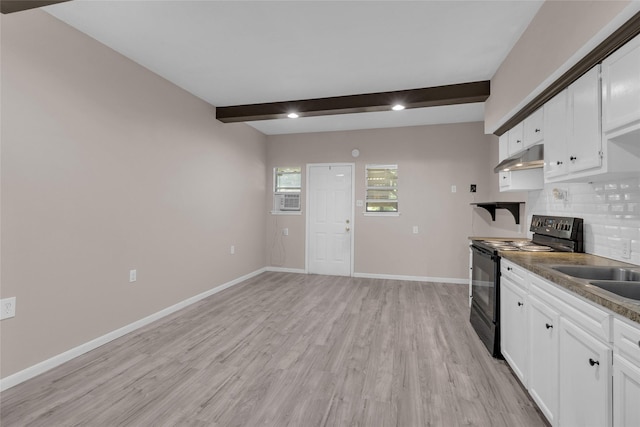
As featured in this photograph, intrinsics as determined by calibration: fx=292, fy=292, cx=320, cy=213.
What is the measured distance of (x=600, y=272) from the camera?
1720 millimetres

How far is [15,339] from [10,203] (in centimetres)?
96

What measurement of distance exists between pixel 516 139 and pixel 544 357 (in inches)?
82.5

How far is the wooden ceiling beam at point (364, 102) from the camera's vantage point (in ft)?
10.9

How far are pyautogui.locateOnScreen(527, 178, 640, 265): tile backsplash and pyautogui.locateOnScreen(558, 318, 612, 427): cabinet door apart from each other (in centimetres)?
83

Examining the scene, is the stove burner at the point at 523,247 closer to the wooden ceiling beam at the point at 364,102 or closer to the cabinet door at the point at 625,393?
the cabinet door at the point at 625,393

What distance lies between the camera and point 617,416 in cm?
112

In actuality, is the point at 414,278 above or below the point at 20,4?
below

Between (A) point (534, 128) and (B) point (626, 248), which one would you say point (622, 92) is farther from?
(A) point (534, 128)

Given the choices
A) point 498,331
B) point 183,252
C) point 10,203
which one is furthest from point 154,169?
point 498,331

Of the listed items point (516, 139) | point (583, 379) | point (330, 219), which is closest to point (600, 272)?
point (583, 379)

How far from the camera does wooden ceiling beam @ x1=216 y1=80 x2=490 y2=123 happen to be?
10.9ft

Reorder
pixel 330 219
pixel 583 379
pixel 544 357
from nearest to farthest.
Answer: pixel 583 379, pixel 544 357, pixel 330 219

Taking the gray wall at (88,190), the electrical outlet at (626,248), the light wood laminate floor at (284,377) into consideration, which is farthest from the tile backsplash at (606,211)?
the gray wall at (88,190)

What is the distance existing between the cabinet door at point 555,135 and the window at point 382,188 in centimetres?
297
